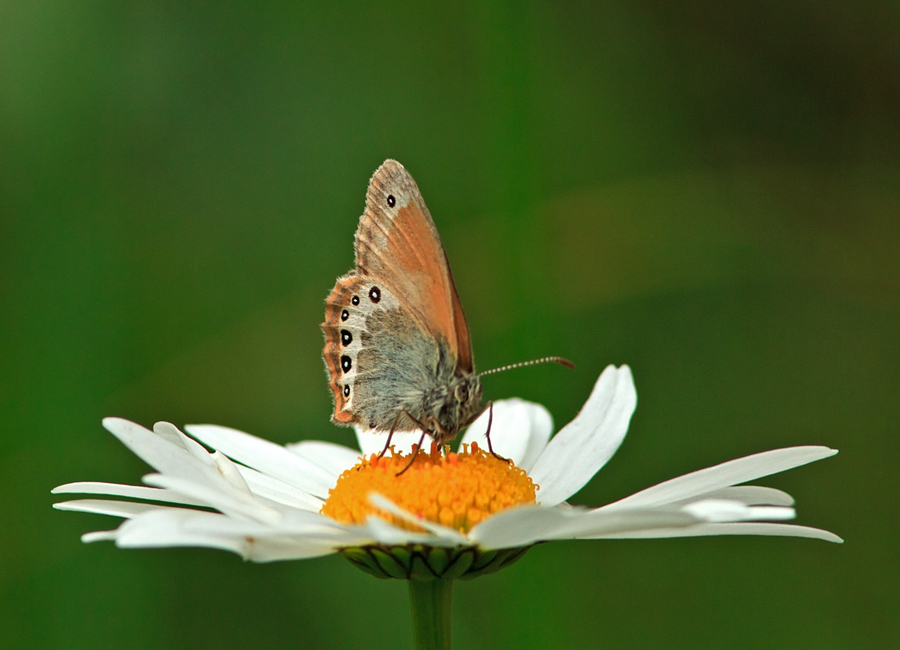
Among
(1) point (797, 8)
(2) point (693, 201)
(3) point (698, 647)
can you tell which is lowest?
(3) point (698, 647)

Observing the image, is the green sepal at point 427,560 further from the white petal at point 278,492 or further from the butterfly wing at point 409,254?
the butterfly wing at point 409,254

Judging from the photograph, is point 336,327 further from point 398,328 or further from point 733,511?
point 733,511

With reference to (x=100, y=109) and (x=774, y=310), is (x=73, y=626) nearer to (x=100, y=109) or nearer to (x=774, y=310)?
(x=100, y=109)

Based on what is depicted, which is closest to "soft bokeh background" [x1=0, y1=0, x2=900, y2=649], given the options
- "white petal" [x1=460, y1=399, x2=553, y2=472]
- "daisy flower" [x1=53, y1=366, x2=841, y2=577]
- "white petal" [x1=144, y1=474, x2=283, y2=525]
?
"white petal" [x1=460, y1=399, x2=553, y2=472]

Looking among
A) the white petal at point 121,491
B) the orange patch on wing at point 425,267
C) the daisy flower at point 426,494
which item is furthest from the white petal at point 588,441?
the white petal at point 121,491

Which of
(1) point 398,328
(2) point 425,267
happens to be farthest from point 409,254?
(1) point 398,328

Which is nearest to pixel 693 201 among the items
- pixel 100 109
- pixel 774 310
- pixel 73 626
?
pixel 774 310
